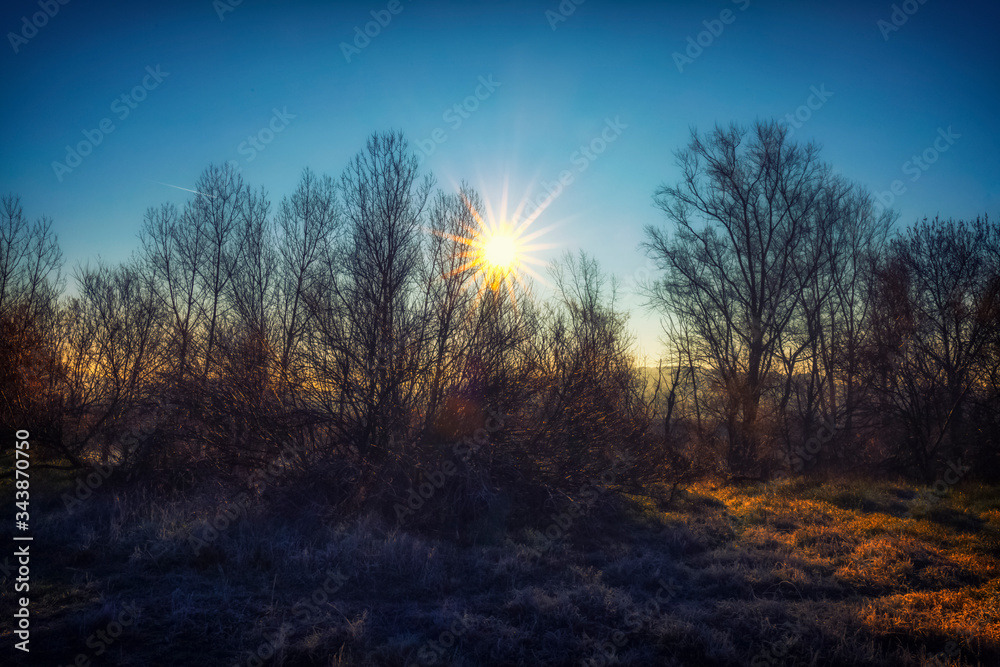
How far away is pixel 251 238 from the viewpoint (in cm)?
1842

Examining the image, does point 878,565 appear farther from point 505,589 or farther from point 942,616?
point 505,589

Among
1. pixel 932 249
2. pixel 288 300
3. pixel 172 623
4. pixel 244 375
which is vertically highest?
pixel 932 249

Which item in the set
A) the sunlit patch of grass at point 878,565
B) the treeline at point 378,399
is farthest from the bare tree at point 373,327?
the sunlit patch of grass at point 878,565

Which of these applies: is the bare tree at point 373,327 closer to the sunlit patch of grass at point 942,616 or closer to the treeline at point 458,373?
the treeline at point 458,373

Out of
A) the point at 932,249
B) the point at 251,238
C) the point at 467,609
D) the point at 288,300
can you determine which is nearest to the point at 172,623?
the point at 467,609

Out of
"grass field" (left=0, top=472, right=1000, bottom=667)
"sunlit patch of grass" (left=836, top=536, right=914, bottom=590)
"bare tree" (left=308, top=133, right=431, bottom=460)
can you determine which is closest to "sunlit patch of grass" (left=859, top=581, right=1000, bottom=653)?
"grass field" (left=0, top=472, right=1000, bottom=667)

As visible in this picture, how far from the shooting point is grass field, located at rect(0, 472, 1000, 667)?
4.15 m

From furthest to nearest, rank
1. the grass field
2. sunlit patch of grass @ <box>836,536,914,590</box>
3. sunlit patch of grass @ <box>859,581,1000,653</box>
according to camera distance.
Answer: sunlit patch of grass @ <box>836,536,914,590</box> → sunlit patch of grass @ <box>859,581,1000,653</box> → the grass field

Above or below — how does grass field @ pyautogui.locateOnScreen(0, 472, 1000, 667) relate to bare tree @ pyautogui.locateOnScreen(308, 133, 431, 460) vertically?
below

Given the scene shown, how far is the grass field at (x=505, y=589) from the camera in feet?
13.6

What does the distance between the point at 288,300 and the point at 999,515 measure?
19.8 meters

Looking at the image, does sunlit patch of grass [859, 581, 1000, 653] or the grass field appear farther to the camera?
sunlit patch of grass [859, 581, 1000, 653]

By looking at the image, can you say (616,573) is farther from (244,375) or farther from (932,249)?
(932,249)

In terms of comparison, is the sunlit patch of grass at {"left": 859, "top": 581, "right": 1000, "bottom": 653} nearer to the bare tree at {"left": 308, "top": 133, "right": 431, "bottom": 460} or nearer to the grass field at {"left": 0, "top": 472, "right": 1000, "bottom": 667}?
the grass field at {"left": 0, "top": 472, "right": 1000, "bottom": 667}
